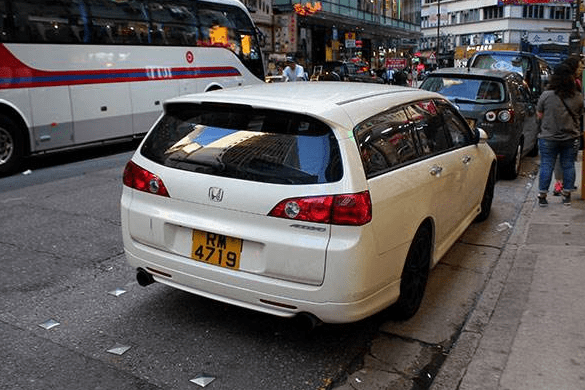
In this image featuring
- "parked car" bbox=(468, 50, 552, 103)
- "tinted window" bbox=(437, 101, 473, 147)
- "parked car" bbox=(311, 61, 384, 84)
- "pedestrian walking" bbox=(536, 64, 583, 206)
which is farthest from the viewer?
"parked car" bbox=(311, 61, 384, 84)

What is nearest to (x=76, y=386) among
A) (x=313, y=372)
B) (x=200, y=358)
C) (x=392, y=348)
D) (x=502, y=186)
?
(x=200, y=358)

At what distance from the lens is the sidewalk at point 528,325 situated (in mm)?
3236

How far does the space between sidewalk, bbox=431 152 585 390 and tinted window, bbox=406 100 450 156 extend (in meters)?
1.24

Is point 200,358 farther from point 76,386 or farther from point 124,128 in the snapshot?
point 124,128

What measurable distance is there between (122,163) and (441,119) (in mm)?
6681

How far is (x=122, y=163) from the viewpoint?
9977mm

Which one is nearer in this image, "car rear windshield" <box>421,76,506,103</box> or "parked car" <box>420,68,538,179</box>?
"parked car" <box>420,68,538,179</box>

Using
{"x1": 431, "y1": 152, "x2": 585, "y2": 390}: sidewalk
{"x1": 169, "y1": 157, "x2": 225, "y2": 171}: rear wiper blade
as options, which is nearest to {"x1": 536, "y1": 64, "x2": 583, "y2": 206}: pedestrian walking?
{"x1": 431, "y1": 152, "x2": 585, "y2": 390}: sidewalk

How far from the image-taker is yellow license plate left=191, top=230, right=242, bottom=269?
3.35 meters

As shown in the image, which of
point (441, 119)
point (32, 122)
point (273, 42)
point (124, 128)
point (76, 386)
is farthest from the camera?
point (273, 42)

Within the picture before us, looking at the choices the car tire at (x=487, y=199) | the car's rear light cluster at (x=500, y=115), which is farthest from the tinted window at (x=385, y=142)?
the car's rear light cluster at (x=500, y=115)

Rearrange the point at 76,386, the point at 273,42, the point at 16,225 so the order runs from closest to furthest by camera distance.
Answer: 1. the point at 76,386
2. the point at 16,225
3. the point at 273,42

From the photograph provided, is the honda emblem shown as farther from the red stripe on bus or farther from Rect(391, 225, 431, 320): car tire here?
the red stripe on bus

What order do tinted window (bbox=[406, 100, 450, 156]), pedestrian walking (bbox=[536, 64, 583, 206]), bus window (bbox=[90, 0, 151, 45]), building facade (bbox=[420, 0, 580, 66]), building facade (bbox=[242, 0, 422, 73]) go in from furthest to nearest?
building facade (bbox=[420, 0, 580, 66])
building facade (bbox=[242, 0, 422, 73])
bus window (bbox=[90, 0, 151, 45])
pedestrian walking (bbox=[536, 64, 583, 206])
tinted window (bbox=[406, 100, 450, 156])
